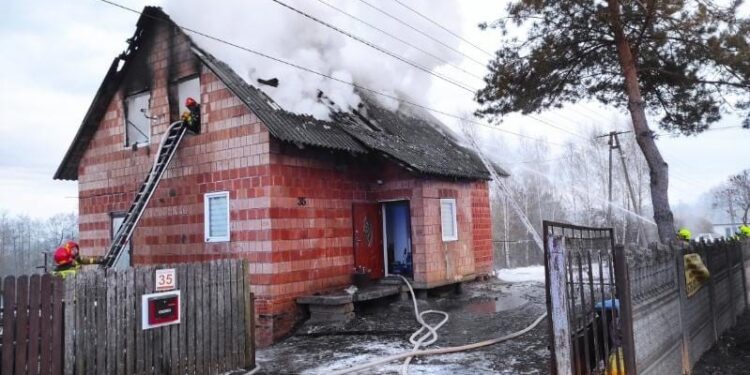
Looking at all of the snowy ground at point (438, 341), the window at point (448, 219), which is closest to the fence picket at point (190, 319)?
the snowy ground at point (438, 341)

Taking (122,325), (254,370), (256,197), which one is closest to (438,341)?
(254,370)

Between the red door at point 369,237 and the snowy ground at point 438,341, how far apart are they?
1.17m

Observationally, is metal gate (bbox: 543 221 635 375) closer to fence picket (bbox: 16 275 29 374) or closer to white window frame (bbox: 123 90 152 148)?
fence picket (bbox: 16 275 29 374)

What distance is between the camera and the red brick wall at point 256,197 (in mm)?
10609

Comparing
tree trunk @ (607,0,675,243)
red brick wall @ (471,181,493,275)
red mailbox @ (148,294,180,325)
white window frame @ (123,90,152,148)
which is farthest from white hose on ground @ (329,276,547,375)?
white window frame @ (123,90,152,148)

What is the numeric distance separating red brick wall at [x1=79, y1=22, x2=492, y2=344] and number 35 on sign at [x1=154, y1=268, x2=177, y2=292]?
3817 mm

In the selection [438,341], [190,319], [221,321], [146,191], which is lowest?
[438,341]

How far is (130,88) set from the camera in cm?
1334

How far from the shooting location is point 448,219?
14273 mm

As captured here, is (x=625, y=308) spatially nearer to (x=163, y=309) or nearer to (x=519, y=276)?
(x=163, y=309)

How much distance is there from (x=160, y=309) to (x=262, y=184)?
447cm

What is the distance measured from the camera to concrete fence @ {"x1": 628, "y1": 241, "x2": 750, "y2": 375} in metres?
6.25

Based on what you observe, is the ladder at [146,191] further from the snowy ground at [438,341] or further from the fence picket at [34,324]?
the fence picket at [34,324]

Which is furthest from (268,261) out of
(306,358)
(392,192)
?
(392,192)
